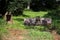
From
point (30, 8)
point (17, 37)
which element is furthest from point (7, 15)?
point (30, 8)

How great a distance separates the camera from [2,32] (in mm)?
13797

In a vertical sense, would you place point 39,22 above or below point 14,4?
below

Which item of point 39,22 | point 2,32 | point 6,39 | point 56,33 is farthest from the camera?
point 39,22

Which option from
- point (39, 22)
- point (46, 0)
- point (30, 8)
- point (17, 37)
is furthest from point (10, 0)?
point (46, 0)

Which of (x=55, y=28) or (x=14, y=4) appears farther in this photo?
(x=14, y=4)

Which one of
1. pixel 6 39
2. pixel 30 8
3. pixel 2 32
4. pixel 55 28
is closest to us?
pixel 6 39

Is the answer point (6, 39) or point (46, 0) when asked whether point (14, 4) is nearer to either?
point (6, 39)

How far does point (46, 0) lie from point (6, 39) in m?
23.7

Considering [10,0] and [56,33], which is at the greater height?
[10,0]

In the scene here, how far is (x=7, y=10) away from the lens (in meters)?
20.0

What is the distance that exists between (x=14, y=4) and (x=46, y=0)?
650 inches

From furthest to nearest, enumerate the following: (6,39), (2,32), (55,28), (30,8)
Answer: (30,8), (55,28), (2,32), (6,39)

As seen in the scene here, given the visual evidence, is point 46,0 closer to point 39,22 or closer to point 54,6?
point 54,6

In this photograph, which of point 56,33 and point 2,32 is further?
point 56,33
